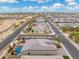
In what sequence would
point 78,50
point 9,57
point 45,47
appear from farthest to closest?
point 78,50 < point 45,47 < point 9,57

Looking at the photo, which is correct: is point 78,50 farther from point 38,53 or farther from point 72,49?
point 38,53

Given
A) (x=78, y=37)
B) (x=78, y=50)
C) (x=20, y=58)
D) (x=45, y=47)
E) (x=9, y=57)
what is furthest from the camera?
(x=78, y=37)

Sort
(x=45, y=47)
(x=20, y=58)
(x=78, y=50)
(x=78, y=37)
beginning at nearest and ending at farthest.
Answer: (x=20, y=58) < (x=45, y=47) < (x=78, y=50) < (x=78, y=37)

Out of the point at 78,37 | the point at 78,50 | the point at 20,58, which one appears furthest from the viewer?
the point at 78,37

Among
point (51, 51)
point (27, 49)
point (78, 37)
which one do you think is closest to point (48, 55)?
point (51, 51)

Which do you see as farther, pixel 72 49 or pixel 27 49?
pixel 72 49

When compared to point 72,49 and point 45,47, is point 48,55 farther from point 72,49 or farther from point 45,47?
point 72,49

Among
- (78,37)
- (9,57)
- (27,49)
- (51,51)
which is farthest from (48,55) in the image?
(78,37)
